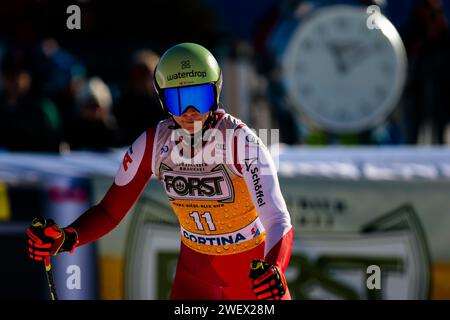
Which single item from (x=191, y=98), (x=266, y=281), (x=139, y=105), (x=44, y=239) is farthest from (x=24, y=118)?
(x=266, y=281)

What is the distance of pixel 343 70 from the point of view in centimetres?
889

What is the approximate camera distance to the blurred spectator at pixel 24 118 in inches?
320

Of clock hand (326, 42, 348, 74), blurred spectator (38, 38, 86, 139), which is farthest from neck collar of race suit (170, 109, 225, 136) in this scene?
blurred spectator (38, 38, 86, 139)

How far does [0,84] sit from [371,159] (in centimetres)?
406

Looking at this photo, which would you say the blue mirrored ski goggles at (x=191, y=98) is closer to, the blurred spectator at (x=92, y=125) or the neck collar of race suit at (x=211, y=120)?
the neck collar of race suit at (x=211, y=120)

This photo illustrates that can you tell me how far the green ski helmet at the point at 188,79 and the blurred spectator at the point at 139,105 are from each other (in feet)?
9.71

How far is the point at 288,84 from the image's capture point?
891 centimetres

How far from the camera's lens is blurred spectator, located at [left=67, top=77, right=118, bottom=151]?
27.2ft

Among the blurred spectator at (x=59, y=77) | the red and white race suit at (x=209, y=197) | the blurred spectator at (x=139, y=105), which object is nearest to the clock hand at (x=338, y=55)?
the blurred spectator at (x=139, y=105)

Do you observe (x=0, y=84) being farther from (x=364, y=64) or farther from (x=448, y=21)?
(x=448, y=21)

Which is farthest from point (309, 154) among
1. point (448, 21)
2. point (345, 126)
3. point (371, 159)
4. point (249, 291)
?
point (249, 291)

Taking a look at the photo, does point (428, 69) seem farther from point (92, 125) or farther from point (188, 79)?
point (188, 79)

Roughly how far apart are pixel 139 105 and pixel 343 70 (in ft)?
5.86
